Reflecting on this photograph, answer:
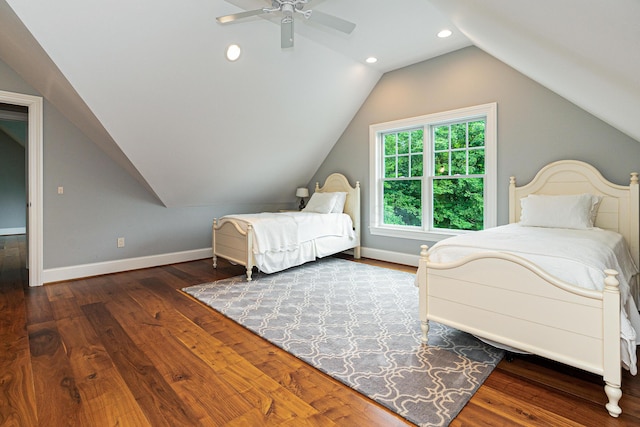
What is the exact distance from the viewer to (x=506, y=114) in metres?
3.67

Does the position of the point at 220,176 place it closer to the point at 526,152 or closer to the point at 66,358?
the point at 66,358

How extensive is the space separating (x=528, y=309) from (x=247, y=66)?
3.27 metres

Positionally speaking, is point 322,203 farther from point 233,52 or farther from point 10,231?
point 10,231

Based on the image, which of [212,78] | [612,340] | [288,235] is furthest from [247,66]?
[612,340]

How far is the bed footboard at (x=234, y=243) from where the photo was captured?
12.6ft

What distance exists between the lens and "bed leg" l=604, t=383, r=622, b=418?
151 cm

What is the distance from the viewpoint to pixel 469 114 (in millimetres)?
3916

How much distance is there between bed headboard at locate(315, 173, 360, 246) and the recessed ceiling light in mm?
2510

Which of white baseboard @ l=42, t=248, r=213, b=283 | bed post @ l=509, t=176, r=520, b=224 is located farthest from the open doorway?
bed post @ l=509, t=176, r=520, b=224

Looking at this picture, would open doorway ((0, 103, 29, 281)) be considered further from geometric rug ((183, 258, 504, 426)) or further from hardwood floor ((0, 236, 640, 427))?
geometric rug ((183, 258, 504, 426))

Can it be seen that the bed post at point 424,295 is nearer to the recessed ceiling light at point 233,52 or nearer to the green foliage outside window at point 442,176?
the green foliage outside window at point 442,176

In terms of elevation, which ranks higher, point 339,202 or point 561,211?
point 339,202

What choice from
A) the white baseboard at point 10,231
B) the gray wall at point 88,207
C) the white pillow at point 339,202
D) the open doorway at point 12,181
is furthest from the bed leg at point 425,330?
the white baseboard at point 10,231

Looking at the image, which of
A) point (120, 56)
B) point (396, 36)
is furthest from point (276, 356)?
point (396, 36)
